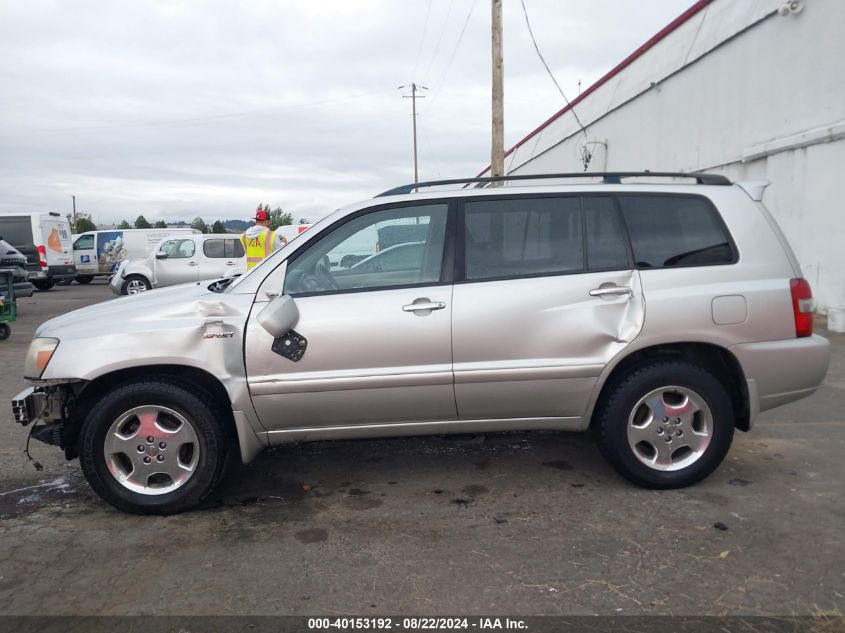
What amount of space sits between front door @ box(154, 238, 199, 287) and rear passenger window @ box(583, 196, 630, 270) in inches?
574

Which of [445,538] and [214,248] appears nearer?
[445,538]

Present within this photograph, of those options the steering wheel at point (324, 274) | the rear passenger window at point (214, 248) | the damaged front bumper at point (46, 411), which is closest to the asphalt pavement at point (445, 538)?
the damaged front bumper at point (46, 411)

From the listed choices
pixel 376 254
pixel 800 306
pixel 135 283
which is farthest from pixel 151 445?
pixel 135 283

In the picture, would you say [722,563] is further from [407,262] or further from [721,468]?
[407,262]

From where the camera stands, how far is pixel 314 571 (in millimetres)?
3100

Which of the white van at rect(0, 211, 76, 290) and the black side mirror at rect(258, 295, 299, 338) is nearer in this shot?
the black side mirror at rect(258, 295, 299, 338)

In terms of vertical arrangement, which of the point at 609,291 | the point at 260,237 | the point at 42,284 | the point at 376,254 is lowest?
the point at 609,291

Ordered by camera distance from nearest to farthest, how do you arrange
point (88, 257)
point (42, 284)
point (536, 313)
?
point (536, 313), point (42, 284), point (88, 257)

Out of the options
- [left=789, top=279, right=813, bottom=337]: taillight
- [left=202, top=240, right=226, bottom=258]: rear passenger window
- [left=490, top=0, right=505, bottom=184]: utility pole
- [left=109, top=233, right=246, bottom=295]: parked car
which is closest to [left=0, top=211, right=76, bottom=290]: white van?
[left=109, top=233, right=246, bottom=295]: parked car

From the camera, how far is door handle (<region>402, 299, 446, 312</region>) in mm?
3738

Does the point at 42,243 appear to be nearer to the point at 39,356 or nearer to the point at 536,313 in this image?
the point at 39,356

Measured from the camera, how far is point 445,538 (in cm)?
340

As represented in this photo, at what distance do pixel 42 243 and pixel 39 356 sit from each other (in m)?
19.5

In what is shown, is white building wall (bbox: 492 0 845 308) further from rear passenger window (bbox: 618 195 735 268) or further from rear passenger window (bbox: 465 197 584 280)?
rear passenger window (bbox: 465 197 584 280)
